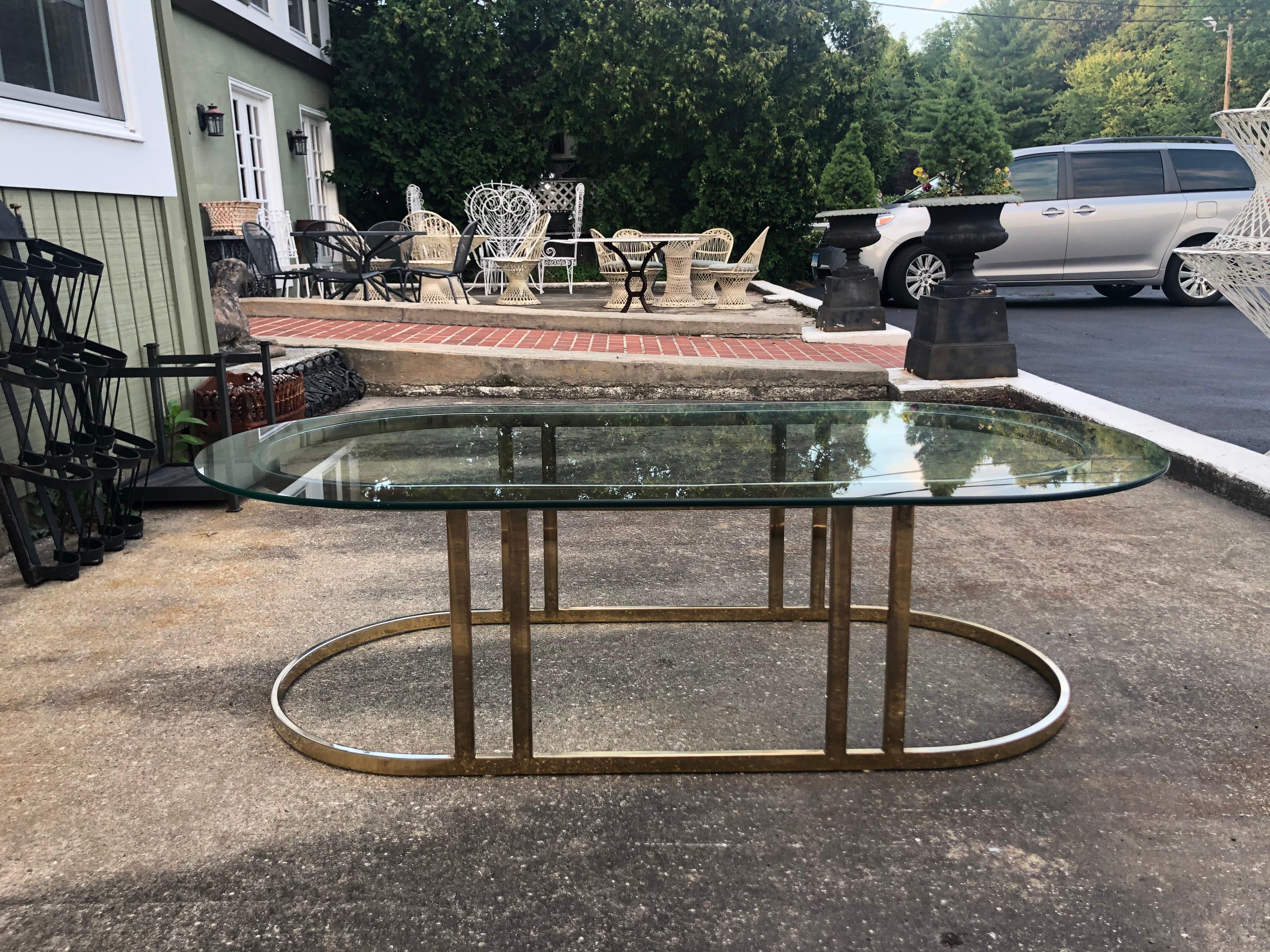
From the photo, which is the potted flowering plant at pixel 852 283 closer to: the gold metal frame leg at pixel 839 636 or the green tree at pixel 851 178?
the green tree at pixel 851 178

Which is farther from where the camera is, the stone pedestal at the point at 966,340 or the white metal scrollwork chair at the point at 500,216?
the white metal scrollwork chair at the point at 500,216

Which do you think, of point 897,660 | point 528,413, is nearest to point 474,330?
→ point 528,413

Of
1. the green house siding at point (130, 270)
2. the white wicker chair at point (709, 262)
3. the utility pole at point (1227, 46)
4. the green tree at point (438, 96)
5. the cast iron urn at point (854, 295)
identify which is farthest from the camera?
the utility pole at point (1227, 46)

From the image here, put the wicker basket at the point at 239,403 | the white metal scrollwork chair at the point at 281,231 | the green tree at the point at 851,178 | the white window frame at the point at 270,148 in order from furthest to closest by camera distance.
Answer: the green tree at the point at 851,178
the white window frame at the point at 270,148
the white metal scrollwork chair at the point at 281,231
the wicker basket at the point at 239,403

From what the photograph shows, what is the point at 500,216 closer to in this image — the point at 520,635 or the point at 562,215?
the point at 562,215

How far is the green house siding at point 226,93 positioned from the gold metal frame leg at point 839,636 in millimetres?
7421

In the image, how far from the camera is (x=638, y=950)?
1.60 m

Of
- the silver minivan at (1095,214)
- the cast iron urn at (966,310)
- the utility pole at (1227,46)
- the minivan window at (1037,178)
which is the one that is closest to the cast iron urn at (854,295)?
the cast iron urn at (966,310)

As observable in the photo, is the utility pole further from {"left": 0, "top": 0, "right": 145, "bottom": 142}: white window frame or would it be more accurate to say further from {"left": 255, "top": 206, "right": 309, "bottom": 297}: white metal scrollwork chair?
{"left": 0, "top": 0, "right": 145, "bottom": 142}: white window frame

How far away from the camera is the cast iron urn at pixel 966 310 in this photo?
19.1ft

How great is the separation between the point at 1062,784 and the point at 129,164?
428cm

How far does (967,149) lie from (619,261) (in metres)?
3.31

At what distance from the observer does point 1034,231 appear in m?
10.2

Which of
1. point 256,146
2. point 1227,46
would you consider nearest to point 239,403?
point 256,146
